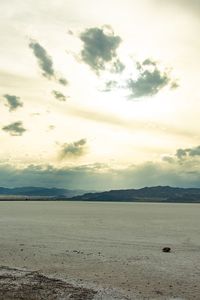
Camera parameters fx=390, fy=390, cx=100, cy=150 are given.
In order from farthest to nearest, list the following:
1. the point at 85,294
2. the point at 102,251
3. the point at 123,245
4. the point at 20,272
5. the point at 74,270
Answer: the point at 123,245 < the point at 102,251 < the point at 74,270 < the point at 20,272 < the point at 85,294

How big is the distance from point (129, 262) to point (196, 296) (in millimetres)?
16669

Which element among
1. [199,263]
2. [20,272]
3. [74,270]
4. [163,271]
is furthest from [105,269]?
[199,263]

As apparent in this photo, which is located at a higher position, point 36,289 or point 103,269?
point 36,289

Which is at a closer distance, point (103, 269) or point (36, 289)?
point (36, 289)

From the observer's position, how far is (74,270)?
4059 centimetres

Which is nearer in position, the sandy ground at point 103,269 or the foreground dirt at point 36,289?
Answer: the foreground dirt at point 36,289

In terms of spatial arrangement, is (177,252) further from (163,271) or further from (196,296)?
(196,296)

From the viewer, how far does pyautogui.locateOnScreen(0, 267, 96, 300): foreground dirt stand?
27.9 m

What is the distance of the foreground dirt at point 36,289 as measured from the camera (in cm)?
2791

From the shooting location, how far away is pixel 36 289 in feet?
98.5

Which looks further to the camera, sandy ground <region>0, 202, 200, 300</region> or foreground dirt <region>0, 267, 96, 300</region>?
sandy ground <region>0, 202, 200, 300</region>

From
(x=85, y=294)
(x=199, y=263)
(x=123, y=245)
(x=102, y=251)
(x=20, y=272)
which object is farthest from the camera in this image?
(x=123, y=245)

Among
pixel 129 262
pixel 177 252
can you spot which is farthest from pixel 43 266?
pixel 177 252

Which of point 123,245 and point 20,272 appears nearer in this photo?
point 20,272
